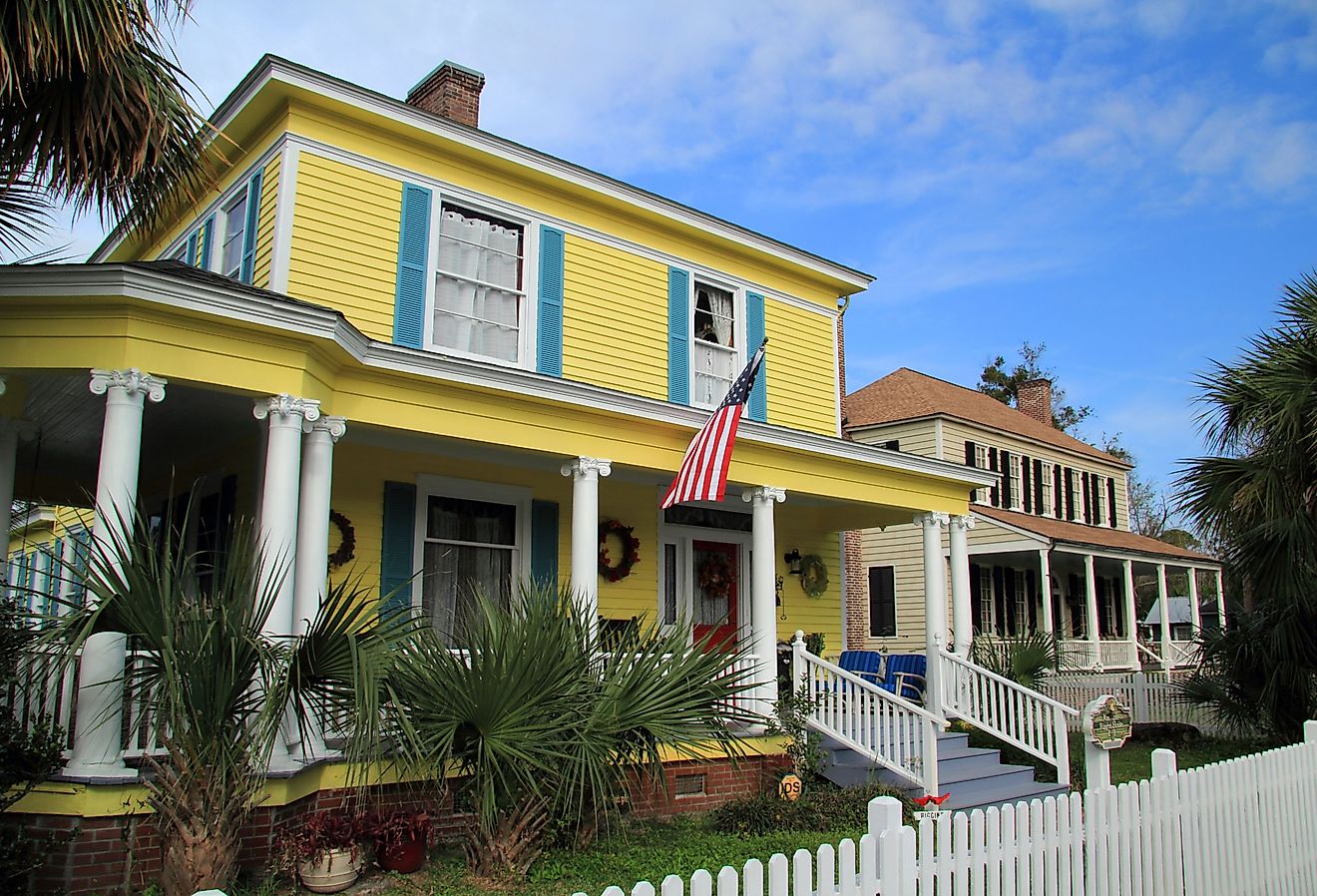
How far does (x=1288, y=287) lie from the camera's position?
12219mm

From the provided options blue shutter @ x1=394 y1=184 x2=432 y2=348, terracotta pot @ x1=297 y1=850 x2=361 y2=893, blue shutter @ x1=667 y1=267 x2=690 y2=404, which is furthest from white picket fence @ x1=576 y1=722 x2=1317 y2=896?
blue shutter @ x1=667 y1=267 x2=690 y2=404

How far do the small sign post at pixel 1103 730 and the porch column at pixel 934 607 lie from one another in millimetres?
3524

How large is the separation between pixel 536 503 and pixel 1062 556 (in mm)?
20151

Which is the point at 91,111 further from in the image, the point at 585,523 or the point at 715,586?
the point at 715,586

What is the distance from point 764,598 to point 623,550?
2141 millimetres

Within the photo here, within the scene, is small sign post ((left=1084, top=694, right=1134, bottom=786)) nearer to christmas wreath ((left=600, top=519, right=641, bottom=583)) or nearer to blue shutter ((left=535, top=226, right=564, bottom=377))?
christmas wreath ((left=600, top=519, right=641, bottom=583))

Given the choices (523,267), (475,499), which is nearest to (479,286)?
(523,267)

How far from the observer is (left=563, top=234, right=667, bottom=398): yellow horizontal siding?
12227 mm

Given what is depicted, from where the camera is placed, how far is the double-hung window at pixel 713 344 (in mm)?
13469

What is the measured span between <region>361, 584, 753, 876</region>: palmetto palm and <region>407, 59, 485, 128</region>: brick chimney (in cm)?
714

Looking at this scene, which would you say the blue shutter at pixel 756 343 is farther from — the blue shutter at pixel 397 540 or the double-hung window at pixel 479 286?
the blue shutter at pixel 397 540

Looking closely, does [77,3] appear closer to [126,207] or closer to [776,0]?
[126,207]

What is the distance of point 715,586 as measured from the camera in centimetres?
1407

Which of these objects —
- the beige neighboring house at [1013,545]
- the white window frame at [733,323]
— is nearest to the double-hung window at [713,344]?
the white window frame at [733,323]
